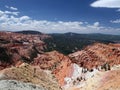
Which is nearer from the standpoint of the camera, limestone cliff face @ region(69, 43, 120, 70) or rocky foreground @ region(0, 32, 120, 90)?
rocky foreground @ region(0, 32, 120, 90)

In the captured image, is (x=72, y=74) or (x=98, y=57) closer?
(x=72, y=74)

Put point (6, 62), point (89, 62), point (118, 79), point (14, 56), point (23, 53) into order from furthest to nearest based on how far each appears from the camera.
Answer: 1. point (23, 53)
2. point (14, 56)
3. point (6, 62)
4. point (89, 62)
5. point (118, 79)

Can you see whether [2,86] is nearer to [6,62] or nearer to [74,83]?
[74,83]

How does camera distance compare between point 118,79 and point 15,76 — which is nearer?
point 118,79

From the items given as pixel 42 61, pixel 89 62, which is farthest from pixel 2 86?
pixel 42 61

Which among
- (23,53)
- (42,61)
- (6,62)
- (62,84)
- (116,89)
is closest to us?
(116,89)

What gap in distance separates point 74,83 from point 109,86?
53.0 ft

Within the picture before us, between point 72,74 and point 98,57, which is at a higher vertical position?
point 98,57

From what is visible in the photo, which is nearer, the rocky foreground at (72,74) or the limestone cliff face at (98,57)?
the rocky foreground at (72,74)

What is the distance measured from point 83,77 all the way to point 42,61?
160ft

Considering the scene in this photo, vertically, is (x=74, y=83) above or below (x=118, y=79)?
below

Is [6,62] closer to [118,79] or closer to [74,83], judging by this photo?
[74,83]

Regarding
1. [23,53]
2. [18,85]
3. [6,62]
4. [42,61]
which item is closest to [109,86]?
[18,85]

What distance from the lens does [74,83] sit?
5606 cm
